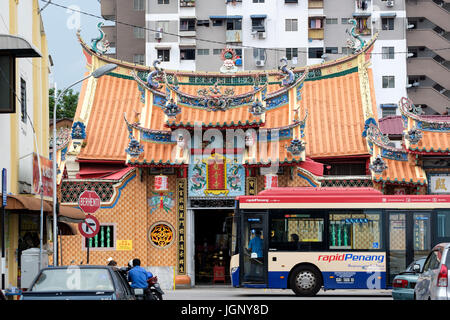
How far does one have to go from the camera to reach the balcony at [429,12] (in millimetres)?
69625

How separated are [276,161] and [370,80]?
946cm

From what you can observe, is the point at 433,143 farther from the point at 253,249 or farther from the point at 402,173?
the point at 253,249

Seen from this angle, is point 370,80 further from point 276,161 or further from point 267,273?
point 267,273

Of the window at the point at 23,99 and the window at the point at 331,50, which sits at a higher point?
the window at the point at 331,50

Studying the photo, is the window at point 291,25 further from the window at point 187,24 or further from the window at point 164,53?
the window at point 164,53

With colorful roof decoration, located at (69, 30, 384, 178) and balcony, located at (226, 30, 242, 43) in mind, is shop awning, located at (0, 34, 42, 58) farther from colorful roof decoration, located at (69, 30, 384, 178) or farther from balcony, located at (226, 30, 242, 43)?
balcony, located at (226, 30, 242, 43)

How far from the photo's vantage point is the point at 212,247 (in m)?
36.1

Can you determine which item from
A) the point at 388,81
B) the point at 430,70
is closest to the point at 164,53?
the point at 388,81

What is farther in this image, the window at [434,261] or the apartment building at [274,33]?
the apartment building at [274,33]

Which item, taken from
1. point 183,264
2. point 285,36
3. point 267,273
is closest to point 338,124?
point 183,264

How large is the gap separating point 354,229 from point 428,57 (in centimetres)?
4491

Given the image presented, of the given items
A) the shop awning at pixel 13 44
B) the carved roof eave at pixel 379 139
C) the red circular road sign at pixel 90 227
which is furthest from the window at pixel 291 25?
the shop awning at pixel 13 44

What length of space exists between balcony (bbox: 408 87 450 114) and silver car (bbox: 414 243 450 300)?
5274 centimetres
